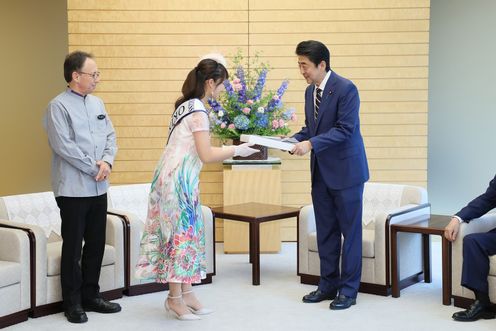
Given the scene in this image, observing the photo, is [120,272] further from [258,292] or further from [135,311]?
[258,292]

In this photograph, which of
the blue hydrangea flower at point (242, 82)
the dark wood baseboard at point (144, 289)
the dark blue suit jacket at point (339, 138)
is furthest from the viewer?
the blue hydrangea flower at point (242, 82)

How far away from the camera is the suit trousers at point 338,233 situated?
526 cm

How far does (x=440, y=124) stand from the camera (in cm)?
831

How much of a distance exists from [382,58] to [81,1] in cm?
312

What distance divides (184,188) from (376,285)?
5.93ft

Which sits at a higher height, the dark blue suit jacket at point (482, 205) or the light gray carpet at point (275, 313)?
the dark blue suit jacket at point (482, 205)

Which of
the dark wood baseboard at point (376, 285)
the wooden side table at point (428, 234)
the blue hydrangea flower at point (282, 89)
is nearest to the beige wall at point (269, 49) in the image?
the blue hydrangea flower at point (282, 89)

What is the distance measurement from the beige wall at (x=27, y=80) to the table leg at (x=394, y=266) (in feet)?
18.6

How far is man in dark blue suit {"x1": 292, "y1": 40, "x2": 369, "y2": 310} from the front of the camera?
5.12 m

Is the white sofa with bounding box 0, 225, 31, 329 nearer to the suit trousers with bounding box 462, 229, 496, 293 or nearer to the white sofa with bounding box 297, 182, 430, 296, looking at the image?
the white sofa with bounding box 297, 182, 430, 296

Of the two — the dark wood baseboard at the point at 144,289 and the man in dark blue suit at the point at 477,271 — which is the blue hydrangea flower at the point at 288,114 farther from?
the man in dark blue suit at the point at 477,271

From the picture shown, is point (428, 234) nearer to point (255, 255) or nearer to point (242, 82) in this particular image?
point (255, 255)

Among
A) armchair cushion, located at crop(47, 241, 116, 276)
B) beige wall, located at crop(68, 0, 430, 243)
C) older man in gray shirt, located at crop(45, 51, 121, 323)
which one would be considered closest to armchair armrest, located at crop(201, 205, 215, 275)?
armchair cushion, located at crop(47, 241, 116, 276)

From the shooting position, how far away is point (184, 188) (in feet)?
15.4
